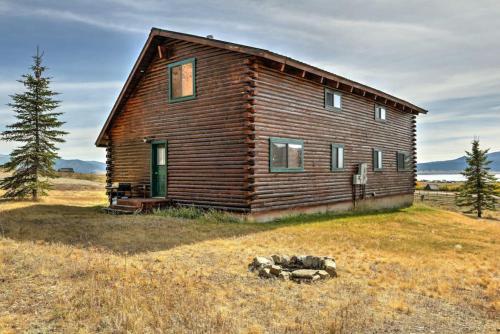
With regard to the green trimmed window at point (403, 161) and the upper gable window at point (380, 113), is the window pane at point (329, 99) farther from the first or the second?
the green trimmed window at point (403, 161)

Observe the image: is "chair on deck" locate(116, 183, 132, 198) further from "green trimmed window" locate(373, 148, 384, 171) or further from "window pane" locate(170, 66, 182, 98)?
"green trimmed window" locate(373, 148, 384, 171)

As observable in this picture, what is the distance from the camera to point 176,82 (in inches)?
696

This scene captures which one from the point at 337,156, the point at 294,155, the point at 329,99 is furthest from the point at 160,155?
the point at 337,156

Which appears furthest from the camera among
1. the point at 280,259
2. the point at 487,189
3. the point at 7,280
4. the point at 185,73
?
the point at 487,189

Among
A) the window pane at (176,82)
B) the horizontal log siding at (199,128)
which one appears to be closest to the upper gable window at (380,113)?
the horizontal log siding at (199,128)

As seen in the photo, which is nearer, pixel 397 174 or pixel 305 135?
pixel 305 135

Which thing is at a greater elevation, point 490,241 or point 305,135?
point 305,135

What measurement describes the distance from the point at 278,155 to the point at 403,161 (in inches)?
577

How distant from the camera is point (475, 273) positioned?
332 inches

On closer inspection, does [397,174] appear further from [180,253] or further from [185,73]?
[180,253]

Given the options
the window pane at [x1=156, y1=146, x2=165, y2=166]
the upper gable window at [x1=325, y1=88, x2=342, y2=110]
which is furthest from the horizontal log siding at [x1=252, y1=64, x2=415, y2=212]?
the window pane at [x1=156, y1=146, x2=165, y2=166]

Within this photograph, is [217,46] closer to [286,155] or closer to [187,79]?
[187,79]

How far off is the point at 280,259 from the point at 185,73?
11.3 m

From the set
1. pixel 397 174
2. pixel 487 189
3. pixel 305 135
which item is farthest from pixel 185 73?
pixel 487 189
